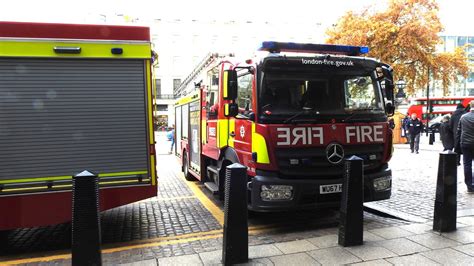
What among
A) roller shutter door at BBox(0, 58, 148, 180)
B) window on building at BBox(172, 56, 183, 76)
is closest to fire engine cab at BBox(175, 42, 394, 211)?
roller shutter door at BBox(0, 58, 148, 180)

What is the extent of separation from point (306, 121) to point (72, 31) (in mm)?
3230

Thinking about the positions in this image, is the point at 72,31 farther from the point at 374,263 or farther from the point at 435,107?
the point at 435,107

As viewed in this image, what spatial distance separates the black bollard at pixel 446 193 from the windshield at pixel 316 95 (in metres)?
1.25

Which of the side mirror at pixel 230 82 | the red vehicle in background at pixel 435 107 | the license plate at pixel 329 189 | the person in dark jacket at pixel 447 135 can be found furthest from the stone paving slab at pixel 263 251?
the red vehicle in background at pixel 435 107

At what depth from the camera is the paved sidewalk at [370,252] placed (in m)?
4.19

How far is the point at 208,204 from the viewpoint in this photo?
753 cm

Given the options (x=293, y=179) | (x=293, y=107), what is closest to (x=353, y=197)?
(x=293, y=179)

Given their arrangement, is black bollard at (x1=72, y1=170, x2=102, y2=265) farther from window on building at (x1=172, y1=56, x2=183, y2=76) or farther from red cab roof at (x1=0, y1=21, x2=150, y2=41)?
window on building at (x1=172, y1=56, x2=183, y2=76)

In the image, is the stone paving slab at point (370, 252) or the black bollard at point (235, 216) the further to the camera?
the stone paving slab at point (370, 252)

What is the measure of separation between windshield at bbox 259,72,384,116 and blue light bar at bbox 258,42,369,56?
0.48m

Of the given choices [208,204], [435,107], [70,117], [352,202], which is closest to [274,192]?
[352,202]

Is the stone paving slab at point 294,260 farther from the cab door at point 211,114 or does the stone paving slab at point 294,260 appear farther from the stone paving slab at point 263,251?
the cab door at point 211,114

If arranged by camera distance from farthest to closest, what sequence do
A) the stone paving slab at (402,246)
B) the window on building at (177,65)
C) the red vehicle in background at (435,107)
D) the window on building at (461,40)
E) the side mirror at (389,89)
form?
the window on building at (461,40)
the window on building at (177,65)
the red vehicle in background at (435,107)
the side mirror at (389,89)
the stone paving slab at (402,246)

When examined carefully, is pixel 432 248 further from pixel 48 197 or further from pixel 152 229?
pixel 48 197
